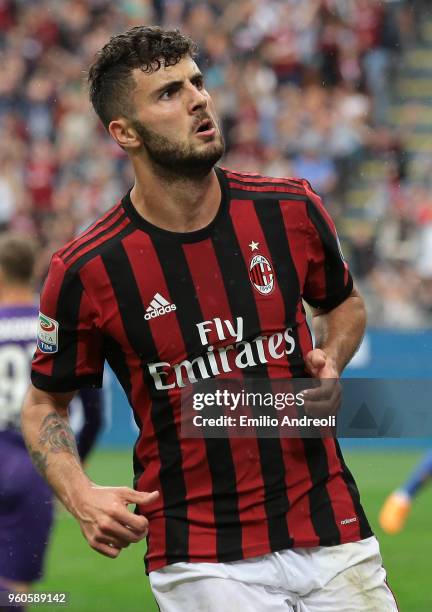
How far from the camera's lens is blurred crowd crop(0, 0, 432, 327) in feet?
43.7

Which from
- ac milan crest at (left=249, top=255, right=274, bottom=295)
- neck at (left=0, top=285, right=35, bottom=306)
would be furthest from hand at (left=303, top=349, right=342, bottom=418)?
neck at (left=0, top=285, right=35, bottom=306)

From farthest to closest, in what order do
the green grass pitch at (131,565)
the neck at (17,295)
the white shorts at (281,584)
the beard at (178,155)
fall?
the green grass pitch at (131,565) < the neck at (17,295) < the beard at (178,155) < the white shorts at (281,584)

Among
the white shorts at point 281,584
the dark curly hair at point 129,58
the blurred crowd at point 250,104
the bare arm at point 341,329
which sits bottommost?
the white shorts at point 281,584

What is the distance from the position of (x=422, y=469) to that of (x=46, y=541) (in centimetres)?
323

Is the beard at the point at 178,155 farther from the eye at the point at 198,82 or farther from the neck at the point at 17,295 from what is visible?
the neck at the point at 17,295

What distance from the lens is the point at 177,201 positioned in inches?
125

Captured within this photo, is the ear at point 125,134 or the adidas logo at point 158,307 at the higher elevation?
the ear at point 125,134

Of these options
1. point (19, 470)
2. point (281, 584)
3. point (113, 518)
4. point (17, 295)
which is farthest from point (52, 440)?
point (17, 295)

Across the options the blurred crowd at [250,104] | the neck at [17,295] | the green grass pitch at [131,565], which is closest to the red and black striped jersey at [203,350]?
the neck at [17,295]

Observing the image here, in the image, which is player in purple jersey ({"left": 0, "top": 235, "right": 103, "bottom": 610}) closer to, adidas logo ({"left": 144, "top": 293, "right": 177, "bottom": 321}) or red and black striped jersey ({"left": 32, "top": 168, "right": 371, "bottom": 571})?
red and black striped jersey ({"left": 32, "top": 168, "right": 371, "bottom": 571})

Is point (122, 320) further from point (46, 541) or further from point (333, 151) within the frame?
point (333, 151)

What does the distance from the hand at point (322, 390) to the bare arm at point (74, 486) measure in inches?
18.0

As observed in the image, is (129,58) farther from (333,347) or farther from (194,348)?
(333,347)

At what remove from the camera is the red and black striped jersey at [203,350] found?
3064 mm
